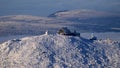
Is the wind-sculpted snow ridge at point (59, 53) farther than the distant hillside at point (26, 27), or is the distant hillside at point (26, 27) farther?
the distant hillside at point (26, 27)

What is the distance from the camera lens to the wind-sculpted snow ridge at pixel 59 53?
2619cm

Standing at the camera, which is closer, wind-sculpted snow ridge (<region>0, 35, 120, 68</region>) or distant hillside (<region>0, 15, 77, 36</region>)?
wind-sculpted snow ridge (<region>0, 35, 120, 68</region>)

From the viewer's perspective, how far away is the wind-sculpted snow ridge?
85.9ft

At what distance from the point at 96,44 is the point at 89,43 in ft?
1.91

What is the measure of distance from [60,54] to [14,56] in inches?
139

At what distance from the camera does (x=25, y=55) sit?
2747 centimetres

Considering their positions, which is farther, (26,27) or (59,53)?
(26,27)

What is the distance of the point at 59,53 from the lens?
27469mm

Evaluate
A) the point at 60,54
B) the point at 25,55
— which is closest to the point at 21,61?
the point at 25,55

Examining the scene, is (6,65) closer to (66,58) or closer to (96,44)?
(66,58)

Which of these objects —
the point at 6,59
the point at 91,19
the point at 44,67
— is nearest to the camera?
the point at 44,67

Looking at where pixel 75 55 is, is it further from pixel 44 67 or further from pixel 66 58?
pixel 44 67

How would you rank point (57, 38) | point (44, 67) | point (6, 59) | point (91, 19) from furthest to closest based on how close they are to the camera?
point (91, 19) → point (57, 38) → point (6, 59) → point (44, 67)

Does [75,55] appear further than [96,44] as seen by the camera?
No
